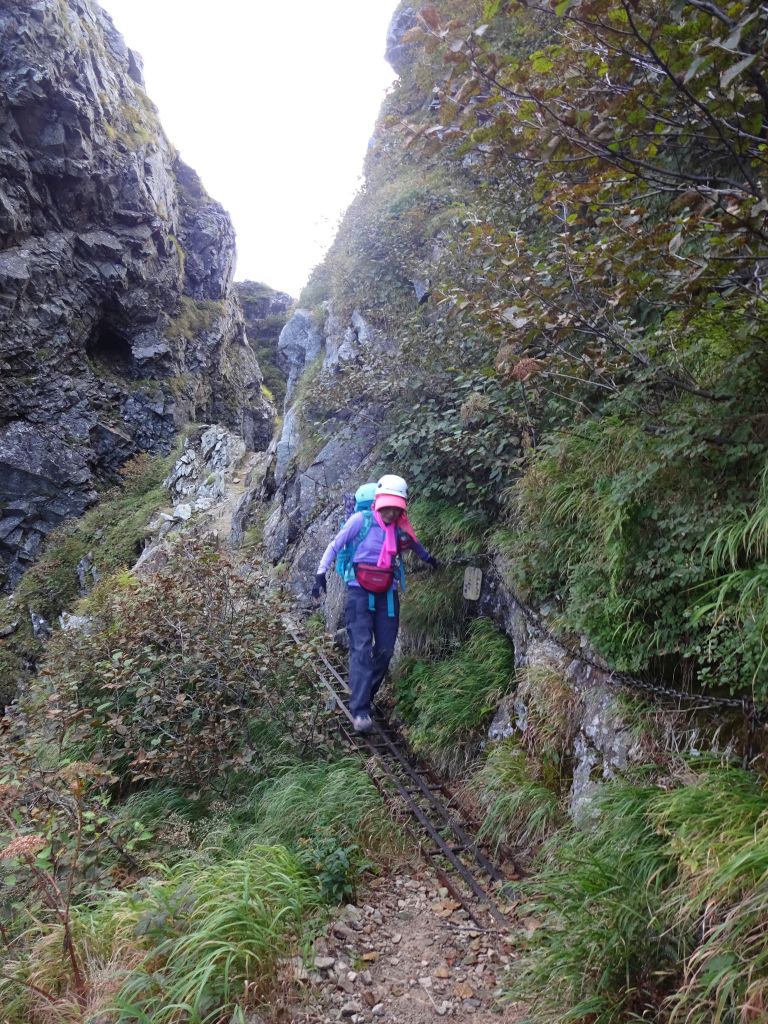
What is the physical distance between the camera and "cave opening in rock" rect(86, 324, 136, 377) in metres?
24.1

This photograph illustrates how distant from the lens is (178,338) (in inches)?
1022

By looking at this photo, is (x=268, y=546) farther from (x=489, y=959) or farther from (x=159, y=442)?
(x=159, y=442)

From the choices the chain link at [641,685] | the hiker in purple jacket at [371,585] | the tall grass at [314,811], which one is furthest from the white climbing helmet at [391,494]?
the tall grass at [314,811]

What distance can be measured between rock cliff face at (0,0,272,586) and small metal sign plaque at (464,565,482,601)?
19.1m

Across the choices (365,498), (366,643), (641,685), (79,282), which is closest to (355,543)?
(365,498)

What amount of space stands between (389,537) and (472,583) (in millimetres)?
927

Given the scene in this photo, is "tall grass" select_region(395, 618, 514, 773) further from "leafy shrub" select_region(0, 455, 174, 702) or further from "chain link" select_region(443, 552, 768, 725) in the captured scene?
"leafy shrub" select_region(0, 455, 174, 702)

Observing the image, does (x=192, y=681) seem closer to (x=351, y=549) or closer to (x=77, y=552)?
(x=351, y=549)

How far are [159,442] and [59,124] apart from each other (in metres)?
11.3

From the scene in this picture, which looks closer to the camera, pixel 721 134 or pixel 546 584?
pixel 721 134

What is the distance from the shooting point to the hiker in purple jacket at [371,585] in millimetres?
5859

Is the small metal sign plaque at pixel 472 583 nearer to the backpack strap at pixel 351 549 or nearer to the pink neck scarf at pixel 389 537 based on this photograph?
the pink neck scarf at pixel 389 537

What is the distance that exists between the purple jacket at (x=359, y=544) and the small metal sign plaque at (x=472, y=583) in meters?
0.70

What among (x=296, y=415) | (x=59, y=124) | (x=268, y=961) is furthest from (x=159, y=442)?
(x=268, y=961)
